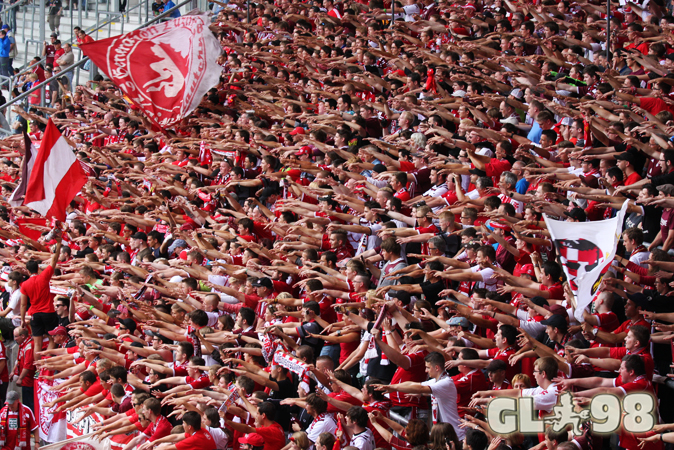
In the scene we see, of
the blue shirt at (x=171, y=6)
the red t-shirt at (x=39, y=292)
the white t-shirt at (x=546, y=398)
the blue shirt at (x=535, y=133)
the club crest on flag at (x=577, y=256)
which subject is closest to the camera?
the white t-shirt at (x=546, y=398)

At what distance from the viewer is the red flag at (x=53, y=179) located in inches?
544

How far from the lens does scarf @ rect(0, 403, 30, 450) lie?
11406 millimetres

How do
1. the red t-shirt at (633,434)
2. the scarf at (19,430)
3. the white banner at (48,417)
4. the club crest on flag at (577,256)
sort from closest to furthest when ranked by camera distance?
1. the red t-shirt at (633,434)
2. the club crest on flag at (577,256)
3. the white banner at (48,417)
4. the scarf at (19,430)

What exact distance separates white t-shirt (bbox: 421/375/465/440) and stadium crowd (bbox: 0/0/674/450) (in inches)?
1.2

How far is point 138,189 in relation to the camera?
16.1m

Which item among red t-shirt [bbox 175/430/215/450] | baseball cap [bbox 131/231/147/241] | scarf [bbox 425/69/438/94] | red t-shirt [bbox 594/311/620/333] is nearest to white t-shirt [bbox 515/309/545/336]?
red t-shirt [bbox 594/311/620/333]

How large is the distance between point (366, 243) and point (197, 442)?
12.6 ft

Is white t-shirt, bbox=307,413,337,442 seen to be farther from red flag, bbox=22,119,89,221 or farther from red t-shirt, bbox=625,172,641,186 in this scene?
red flag, bbox=22,119,89,221

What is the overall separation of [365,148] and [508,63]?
9.19 feet

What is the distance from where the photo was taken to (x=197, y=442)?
846 centimetres

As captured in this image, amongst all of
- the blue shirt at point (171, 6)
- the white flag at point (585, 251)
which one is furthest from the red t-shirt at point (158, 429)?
the blue shirt at point (171, 6)

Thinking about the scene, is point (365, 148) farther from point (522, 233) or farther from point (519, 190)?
point (522, 233)

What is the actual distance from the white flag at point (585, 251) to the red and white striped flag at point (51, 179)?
818 centimetres

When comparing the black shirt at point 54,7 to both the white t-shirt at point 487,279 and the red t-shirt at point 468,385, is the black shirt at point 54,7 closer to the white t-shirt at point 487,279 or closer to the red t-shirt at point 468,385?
the white t-shirt at point 487,279
